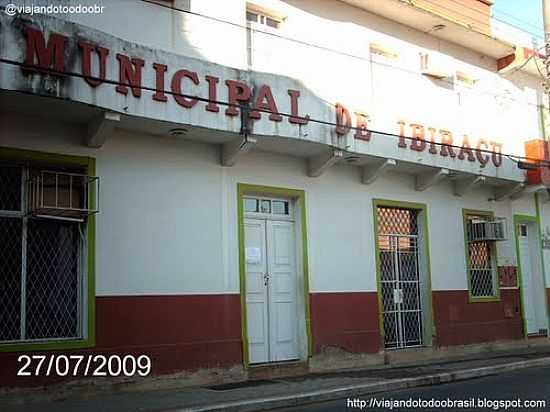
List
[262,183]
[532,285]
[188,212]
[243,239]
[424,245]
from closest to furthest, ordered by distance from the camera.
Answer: [188,212]
[243,239]
[262,183]
[424,245]
[532,285]

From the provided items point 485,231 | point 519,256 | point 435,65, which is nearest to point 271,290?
point 485,231

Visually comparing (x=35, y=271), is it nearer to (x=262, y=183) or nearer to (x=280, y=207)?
(x=262, y=183)

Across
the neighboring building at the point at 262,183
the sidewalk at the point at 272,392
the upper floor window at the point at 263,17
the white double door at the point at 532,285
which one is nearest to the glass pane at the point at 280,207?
the neighboring building at the point at 262,183

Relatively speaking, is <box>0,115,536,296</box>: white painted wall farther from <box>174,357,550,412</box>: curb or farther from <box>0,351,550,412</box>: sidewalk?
<box>174,357,550,412</box>: curb

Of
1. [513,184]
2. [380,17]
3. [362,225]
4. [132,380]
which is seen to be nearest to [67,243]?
[132,380]

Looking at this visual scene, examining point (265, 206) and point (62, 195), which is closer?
Result: point (62, 195)

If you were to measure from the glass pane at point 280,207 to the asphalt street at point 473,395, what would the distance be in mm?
3595

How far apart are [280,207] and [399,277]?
3.09 meters

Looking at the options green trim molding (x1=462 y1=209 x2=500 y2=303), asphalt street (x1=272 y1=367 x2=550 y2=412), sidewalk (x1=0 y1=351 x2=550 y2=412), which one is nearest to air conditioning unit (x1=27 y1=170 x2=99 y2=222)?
sidewalk (x1=0 y1=351 x2=550 y2=412)

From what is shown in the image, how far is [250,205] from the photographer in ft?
36.8

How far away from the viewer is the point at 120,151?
31.6 ft

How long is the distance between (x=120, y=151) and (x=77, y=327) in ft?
8.24

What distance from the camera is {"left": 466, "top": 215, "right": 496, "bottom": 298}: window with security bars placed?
1448 centimetres
